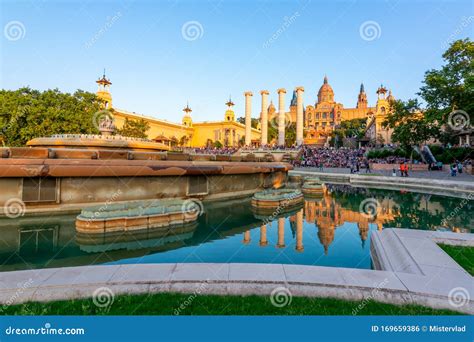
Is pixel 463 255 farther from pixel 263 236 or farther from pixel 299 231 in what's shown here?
pixel 263 236

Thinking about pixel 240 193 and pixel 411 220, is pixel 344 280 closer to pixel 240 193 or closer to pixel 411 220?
pixel 411 220

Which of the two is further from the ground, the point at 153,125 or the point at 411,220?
the point at 153,125

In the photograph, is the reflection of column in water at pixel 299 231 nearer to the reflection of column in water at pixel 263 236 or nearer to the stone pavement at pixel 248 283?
the reflection of column in water at pixel 263 236

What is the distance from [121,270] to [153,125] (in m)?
82.7

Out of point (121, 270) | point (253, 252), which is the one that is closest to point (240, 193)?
point (253, 252)

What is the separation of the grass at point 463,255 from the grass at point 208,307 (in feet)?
7.09

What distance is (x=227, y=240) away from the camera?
7.82m

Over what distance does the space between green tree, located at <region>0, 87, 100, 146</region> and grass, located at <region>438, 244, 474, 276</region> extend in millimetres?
35121

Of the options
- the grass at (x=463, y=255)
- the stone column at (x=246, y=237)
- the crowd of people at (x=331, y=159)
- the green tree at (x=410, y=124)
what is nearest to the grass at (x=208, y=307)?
the grass at (x=463, y=255)

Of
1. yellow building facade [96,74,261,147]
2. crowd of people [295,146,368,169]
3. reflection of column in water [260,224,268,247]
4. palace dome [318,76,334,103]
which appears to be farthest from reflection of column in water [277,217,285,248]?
palace dome [318,76,334,103]

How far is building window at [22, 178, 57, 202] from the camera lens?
910 cm

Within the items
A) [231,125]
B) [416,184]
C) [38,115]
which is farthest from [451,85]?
[231,125]

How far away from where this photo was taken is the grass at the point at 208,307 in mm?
3539
